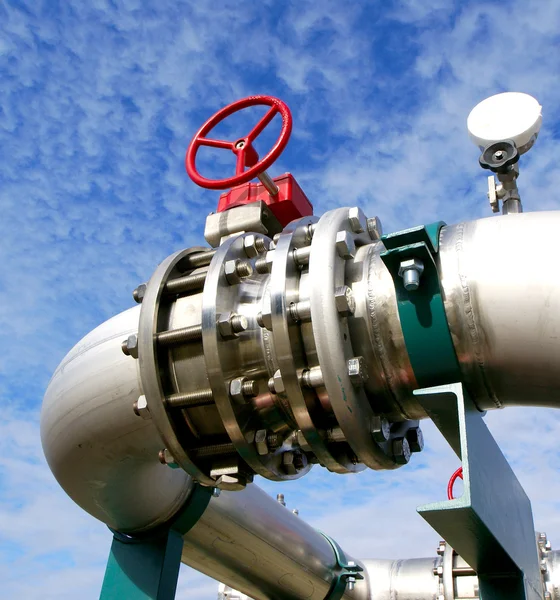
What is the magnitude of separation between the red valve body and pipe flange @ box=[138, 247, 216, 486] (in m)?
0.55

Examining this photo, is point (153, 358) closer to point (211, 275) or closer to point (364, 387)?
point (211, 275)

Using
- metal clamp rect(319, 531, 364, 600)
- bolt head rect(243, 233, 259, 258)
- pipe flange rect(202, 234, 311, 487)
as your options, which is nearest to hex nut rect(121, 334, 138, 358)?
pipe flange rect(202, 234, 311, 487)

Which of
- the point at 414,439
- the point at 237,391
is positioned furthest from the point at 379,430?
the point at 237,391

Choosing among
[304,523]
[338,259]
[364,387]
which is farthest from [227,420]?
[304,523]

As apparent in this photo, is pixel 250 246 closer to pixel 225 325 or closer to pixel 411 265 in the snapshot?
pixel 225 325

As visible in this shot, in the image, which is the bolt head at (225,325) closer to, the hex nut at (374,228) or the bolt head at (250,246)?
the bolt head at (250,246)

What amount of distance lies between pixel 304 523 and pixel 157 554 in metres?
1.48

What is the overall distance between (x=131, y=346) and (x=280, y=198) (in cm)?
87

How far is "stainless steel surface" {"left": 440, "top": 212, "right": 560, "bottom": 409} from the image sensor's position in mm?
1615

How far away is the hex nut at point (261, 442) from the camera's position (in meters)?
1.91

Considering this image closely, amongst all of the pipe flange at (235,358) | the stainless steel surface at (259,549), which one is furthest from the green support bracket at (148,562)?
the pipe flange at (235,358)

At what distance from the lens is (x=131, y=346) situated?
2.04 m

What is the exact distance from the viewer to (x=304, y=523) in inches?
155

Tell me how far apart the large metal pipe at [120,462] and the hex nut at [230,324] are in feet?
1.64
